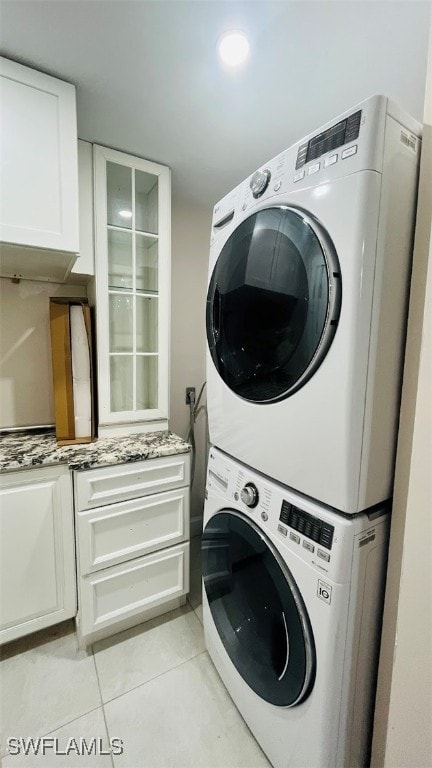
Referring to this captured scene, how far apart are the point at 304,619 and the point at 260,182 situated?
3.76 ft

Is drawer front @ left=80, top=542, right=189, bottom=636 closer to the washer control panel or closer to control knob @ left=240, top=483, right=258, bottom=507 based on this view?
control knob @ left=240, top=483, right=258, bottom=507

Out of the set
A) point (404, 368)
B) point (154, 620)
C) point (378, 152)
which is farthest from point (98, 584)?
point (378, 152)

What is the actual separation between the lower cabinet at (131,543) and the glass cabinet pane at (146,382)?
42cm

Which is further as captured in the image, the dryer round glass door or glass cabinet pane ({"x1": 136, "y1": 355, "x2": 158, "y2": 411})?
glass cabinet pane ({"x1": 136, "y1": 355, "x2": 158, "y2": 411})

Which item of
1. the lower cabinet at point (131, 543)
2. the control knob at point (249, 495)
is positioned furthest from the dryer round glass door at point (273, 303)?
the lower cabinet at point (131, 543)

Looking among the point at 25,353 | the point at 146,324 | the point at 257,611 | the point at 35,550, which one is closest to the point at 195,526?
the point at 35,550

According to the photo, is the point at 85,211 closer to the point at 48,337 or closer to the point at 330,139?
the point at 48,337

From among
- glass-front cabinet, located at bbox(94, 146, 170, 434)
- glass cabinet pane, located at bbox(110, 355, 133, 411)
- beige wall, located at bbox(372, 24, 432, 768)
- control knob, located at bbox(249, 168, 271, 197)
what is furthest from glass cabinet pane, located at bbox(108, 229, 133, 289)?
beige wall, located at bbox(372, 24, 432, 768)

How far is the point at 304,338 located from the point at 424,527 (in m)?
0.44

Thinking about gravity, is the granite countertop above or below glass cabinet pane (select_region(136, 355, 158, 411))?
below

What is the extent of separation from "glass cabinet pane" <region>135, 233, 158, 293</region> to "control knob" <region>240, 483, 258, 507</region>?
1170mm

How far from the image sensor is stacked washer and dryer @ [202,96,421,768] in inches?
24.2

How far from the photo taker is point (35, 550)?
1.21 meters

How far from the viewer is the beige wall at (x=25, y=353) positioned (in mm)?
1503
